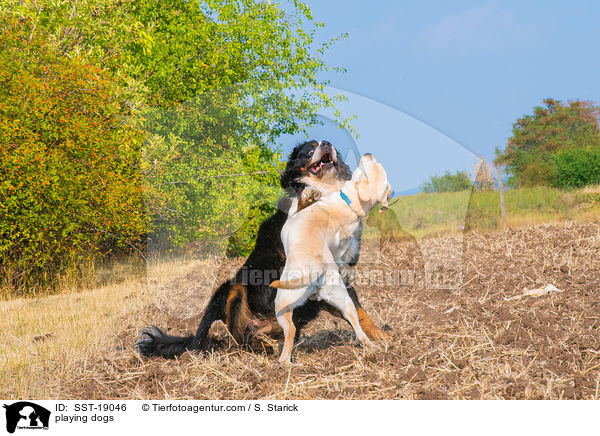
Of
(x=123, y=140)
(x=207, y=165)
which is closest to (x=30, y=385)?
(x=207, y=165)

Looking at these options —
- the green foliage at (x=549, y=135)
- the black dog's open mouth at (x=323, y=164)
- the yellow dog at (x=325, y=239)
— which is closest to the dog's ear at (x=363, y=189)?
the yellow dog at (x=325, y=239)

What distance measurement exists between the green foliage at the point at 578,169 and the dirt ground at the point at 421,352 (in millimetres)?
15353

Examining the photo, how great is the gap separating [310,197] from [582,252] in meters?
5.34

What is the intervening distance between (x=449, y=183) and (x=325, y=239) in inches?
79.6

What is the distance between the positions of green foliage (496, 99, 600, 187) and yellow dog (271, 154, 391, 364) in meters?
20.9

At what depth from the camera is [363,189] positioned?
3260 millimetres

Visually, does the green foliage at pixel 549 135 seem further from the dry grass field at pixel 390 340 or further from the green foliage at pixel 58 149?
the green foliage at pixel 58 149

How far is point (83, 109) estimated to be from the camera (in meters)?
7.80

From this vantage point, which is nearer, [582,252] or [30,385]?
[30,385]

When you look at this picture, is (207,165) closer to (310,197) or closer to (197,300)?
(197,300)
